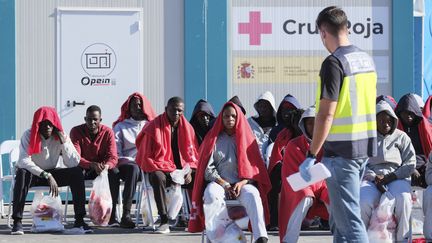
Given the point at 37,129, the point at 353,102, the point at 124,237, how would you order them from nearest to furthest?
1. the point at 353,102
2. the point at 124,237
3. the point at 37,129

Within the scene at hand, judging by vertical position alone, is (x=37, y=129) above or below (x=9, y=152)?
above

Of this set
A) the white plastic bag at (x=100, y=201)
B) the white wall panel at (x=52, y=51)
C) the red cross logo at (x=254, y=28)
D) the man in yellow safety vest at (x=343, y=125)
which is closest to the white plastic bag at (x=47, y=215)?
the white plastic bag at (x=100, y=201)

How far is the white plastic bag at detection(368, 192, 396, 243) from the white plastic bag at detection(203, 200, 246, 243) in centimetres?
111

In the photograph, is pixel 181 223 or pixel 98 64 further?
pixel 98 64

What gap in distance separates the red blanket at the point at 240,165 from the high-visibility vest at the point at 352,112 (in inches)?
107

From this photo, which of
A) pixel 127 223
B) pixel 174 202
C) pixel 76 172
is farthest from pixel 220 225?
pixel 76 172

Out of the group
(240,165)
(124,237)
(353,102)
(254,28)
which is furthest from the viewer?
(254,28)

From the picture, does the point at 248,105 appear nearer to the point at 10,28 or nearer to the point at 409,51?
the point at 409,51

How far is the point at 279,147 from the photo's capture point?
10.5 m

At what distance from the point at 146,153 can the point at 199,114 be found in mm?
950

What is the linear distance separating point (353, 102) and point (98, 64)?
23.8 ft

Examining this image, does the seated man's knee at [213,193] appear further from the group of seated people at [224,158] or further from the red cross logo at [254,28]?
the red cross logo at [254,28]

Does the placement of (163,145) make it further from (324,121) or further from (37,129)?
(324,121)

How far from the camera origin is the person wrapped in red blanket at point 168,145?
35.2 ft
